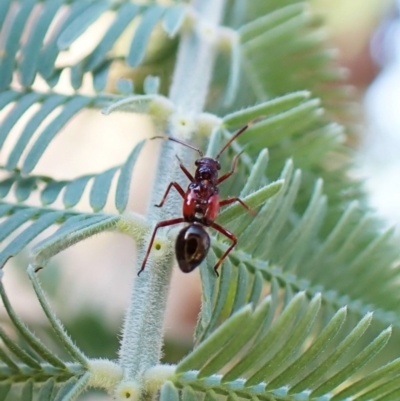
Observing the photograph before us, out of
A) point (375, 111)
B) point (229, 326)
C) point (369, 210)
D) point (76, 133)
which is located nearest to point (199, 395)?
point (229, 326)

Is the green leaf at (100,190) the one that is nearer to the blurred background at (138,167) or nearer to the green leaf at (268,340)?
the green leaf at (268,340)

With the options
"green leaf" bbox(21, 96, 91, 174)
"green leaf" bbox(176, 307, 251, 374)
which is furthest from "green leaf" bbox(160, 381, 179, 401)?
"green leaf" bbox(21, 96, 91, 174)

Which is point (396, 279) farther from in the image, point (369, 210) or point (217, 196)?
point (217, 196)

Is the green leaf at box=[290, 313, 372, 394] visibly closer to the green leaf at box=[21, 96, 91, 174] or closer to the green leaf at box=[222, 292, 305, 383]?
the green leaf at box=[222, 292, 305, 383]

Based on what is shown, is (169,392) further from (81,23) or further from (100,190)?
(81,23)

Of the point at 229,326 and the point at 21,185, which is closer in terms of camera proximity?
the point at 229,326
